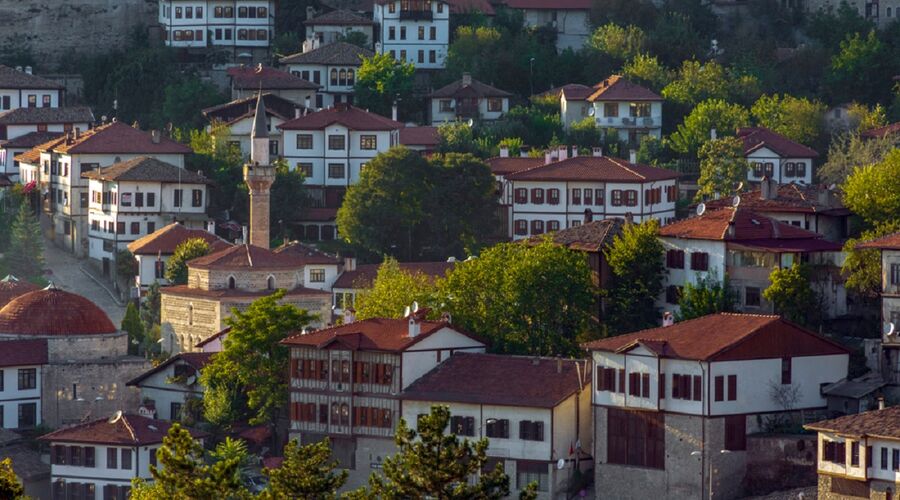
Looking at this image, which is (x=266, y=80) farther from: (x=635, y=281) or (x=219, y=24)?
(x=635, y=281)

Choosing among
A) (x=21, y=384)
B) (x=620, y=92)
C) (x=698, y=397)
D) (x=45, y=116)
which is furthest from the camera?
(x=45, y=116)

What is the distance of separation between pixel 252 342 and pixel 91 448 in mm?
5586

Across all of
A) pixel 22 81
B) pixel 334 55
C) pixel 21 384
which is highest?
pixel 334 55

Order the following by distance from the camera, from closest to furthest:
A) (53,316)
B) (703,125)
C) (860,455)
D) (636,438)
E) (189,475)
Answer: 1. (189,475)
2. (860,455)
3. (636,438)
4. (53,316)
5. (703,125)

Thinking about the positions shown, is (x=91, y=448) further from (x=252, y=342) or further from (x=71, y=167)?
(x=71, y=167)

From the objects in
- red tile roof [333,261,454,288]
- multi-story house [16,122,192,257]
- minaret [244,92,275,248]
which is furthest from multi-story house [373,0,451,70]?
red tile roof [333,261,454,288]

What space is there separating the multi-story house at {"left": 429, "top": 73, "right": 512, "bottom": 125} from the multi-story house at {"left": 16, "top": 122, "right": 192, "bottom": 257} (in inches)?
527

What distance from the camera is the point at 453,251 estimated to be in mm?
108000

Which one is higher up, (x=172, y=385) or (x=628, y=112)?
(x=628, y=112)

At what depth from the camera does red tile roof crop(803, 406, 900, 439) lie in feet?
245

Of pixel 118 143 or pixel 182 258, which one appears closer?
pixel 182 258

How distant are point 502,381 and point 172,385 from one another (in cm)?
1472

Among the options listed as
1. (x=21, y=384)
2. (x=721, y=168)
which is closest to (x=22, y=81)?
(x=721, y=168)

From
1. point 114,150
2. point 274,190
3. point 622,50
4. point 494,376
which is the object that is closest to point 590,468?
point 494,376
